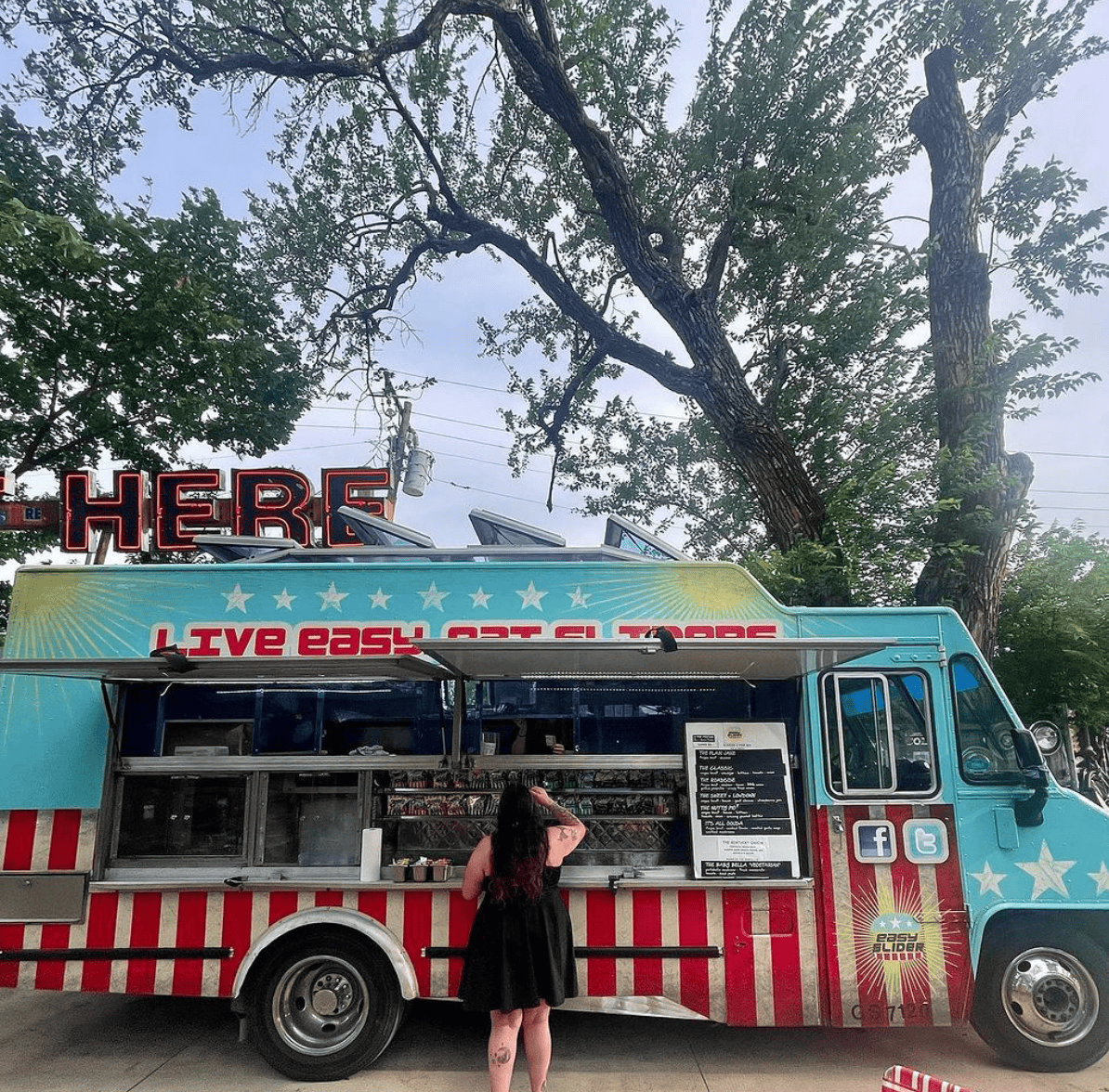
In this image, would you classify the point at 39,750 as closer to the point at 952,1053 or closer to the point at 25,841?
the point at 25,841

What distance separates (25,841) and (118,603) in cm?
144

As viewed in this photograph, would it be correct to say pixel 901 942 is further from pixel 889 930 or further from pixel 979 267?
pixel 979 267

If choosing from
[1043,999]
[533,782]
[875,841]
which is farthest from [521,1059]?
[1043,999]

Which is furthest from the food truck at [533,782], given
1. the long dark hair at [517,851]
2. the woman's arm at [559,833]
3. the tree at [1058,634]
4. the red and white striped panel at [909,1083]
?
the tree at [1058,634]

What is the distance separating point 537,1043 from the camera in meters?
3.96

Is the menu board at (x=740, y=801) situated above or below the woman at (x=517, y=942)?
above

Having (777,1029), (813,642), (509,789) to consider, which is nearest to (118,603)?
(509,789)

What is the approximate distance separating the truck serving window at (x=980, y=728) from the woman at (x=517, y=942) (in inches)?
99.1

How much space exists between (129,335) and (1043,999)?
12660mm

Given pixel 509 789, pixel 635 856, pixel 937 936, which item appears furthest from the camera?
pixel 635 856

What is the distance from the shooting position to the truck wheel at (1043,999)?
4.53m

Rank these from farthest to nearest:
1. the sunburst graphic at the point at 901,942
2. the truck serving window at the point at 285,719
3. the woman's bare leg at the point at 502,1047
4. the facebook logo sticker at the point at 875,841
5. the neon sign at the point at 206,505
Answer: the neon sign at the point at 206,505 < the truck serving window at the point at 285,719 < the facebook logo sticker at the point at 875,841 < the sunburst graphic at the point at 901,942 < the woman's bare leg at the point at 502,1047

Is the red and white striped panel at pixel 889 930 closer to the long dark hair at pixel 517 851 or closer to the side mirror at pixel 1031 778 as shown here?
the side mirror at pixel 1031 778

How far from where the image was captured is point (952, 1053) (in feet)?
15.7
